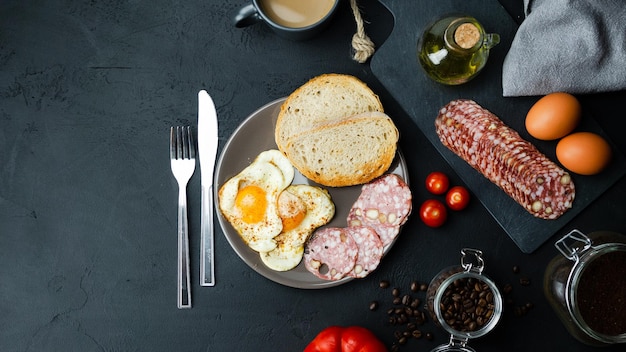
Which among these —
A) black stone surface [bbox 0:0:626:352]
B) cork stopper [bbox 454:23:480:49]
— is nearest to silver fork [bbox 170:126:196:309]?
black stone surface [bbox 0:0:626:352]

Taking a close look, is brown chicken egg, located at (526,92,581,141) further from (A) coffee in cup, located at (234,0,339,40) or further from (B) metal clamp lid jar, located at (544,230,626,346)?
(A) coffee in cup, located at (234,0,339,40)

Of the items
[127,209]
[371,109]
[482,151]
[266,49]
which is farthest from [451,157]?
[127,209]

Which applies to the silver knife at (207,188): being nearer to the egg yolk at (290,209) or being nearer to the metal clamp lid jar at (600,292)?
the egg yolk at (290,209)

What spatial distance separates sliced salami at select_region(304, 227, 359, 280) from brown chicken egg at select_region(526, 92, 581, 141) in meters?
0.59

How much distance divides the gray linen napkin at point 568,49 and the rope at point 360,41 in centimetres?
38

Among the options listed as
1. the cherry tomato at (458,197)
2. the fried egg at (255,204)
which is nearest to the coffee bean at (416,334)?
the cherry tomato at (458,197)

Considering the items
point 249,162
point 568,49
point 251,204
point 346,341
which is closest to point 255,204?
point 251,204

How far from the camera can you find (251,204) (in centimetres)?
158

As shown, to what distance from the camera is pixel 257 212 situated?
158cm

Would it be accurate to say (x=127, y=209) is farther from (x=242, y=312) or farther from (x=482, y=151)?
(x=482, y=151)

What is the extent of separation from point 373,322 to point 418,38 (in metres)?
0.82

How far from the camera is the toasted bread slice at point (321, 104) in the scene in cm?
159

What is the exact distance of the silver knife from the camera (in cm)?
162

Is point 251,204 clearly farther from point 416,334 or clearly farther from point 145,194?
point 416,334
